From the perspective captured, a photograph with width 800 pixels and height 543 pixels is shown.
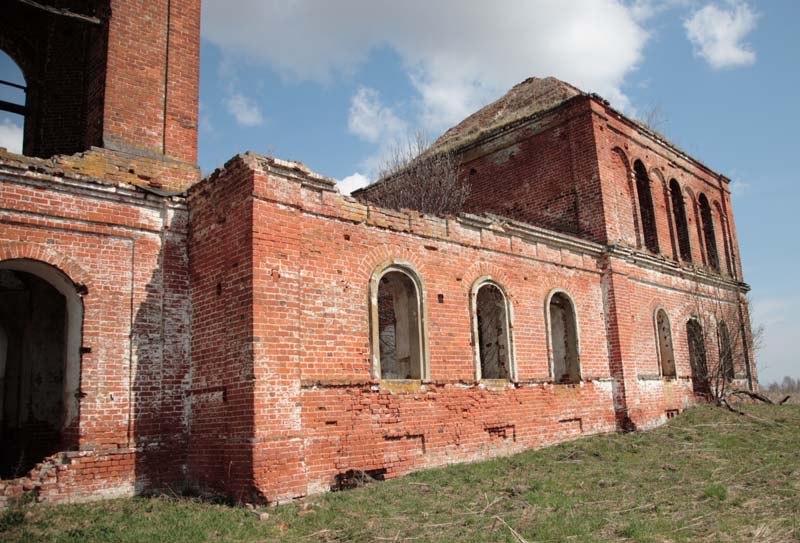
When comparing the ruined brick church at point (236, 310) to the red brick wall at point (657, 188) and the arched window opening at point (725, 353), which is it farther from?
the arched window opening at point (725, 353)

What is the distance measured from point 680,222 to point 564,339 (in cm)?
801

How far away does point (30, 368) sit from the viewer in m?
9.90

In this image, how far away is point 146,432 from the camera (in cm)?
833

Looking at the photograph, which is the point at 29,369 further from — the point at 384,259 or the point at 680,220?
the point at 680,220

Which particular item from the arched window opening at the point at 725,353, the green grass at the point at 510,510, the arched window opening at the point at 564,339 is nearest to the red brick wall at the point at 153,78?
the green grass at the point at 510,510

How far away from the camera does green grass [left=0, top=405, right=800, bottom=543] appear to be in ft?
20.4

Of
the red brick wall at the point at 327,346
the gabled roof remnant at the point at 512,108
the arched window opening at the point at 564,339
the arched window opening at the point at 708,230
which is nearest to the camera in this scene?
the red brick wall at the point at 327,346

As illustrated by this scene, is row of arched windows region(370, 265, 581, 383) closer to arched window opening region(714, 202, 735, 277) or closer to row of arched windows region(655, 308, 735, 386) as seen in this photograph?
row of arched windows region(655, 308, 735, 386)

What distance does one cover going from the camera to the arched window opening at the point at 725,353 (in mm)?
16672

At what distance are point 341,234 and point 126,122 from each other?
4090 mm

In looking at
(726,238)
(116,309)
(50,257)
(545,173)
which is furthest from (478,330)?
(726,238)

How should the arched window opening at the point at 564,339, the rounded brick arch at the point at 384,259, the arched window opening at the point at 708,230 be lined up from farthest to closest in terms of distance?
the arched window opening at the point at 708,230
the arched window opening at the point at 564,339
the rounded brick arch at the point at 384,259

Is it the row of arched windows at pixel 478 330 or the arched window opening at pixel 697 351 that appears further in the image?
the arched window opening at pixel 697 351

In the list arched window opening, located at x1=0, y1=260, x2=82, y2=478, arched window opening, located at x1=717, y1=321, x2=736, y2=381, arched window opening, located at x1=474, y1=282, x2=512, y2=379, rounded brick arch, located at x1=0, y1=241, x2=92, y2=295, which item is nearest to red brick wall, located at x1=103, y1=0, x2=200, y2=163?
rounded brick arch, located at x1=0, y1=241, x2=92, y2=295
